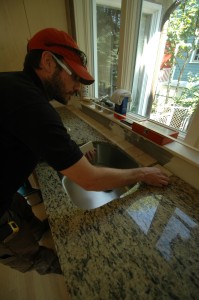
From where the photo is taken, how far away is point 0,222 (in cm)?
69

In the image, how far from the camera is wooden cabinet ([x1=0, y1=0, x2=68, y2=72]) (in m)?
1.34

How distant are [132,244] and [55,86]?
2.17 feet

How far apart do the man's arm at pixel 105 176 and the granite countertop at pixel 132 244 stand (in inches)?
2.0

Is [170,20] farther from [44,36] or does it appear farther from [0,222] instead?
[0,222]

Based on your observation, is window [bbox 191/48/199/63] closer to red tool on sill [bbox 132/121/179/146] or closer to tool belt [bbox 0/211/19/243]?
red tool on sill [bbox 132/121/179/146]

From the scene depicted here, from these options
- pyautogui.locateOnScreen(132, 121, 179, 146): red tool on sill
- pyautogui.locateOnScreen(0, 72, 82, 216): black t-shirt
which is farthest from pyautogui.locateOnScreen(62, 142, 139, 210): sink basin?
pyautogui.locateOnScreen(0, 72, 82, 216): black t-shirt

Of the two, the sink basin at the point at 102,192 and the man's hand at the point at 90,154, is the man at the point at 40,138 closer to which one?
the sink basin at the point at 102,192

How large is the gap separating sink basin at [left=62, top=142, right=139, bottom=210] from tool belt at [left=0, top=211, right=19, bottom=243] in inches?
11.7

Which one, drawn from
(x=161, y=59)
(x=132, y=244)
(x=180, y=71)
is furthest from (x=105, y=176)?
(x=161, y=59)

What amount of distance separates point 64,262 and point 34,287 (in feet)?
3.25

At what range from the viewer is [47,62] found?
591mm

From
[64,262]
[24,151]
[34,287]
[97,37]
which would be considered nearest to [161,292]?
[64,262]

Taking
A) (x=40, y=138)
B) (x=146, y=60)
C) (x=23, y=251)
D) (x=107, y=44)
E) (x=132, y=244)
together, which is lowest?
(x=23, y=251)

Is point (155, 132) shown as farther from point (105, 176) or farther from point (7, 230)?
point (7, 230)
